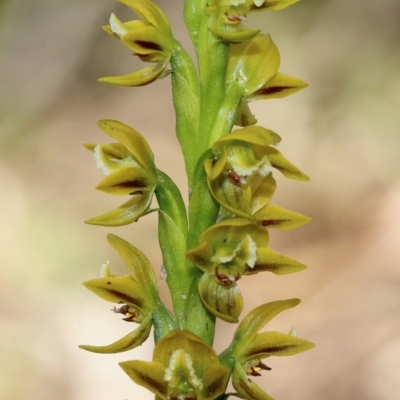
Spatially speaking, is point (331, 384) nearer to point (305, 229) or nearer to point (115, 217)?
point (305, 229)

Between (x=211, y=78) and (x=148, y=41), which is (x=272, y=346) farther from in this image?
(x=148, y=41)

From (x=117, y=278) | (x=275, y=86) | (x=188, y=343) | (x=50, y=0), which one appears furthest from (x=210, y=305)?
(x=50, y=0)

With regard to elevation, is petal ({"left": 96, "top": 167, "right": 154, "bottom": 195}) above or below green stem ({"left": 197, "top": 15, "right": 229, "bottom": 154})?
below

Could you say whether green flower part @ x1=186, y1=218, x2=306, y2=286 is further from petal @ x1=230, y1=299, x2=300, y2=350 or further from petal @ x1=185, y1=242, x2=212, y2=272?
petal @ x1=230, y1=299, x2=300, y2=350

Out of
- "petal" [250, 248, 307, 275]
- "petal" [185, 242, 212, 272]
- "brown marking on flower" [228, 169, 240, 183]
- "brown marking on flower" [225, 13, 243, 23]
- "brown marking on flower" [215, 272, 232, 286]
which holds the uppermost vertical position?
"brown marking on flower" [225, 13, 243, 23]

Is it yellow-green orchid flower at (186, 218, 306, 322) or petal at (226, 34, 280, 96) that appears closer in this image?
yellow-green orchid flower at (186, 218, 306, 322)

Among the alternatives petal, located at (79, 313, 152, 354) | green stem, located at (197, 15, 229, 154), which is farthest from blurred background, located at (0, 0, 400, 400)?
green stem, located at (197, 15, 229, 154)

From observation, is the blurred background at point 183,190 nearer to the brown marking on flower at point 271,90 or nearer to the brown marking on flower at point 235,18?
the brown marking on flower at point 271,90
